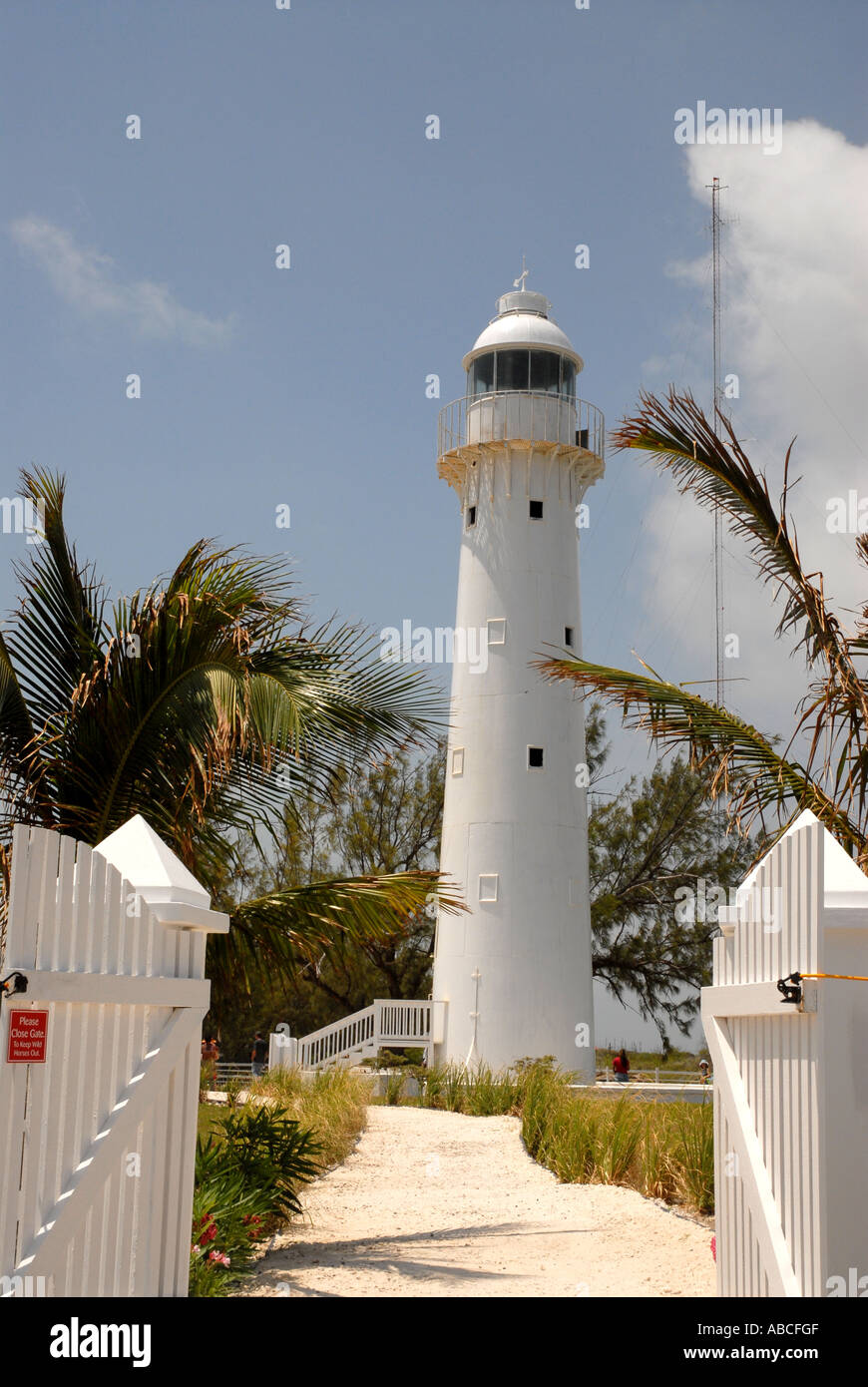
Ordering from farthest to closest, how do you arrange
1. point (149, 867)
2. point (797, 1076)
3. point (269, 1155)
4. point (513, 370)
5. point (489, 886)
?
point (513, 370)
point (489, 886)
point (269, 1155)
point (149, 867)
point (797, 1076)

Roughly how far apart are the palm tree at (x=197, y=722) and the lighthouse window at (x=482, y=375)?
18.8m

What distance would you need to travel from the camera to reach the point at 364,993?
3481 cm

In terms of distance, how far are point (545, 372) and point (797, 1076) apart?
23567 mm

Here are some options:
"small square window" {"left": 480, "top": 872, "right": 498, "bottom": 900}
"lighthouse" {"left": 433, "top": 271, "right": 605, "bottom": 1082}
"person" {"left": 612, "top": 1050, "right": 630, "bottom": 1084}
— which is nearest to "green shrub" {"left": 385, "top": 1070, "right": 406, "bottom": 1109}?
"lighthouse" {"left": 433, "top": 271, "right": 605, "bottom": 1082}

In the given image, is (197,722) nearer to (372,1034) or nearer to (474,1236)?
(474,1236)

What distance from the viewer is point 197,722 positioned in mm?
8820

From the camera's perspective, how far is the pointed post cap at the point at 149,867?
584 cm

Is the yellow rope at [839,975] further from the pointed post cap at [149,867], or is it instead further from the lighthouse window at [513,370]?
the lighthouse window at [513,370]

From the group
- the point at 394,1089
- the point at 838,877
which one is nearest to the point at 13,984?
the point at 838,877

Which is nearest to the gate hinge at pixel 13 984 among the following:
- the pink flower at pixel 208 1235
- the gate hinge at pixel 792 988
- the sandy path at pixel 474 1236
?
the gate hinge at pixel 792 988

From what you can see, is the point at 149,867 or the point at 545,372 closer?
the point at 149,867

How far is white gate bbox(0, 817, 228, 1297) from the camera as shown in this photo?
4.77 meters

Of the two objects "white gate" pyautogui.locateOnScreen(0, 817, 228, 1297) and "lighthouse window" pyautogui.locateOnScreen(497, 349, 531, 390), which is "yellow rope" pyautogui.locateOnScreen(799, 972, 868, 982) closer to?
"white gate" pyautogui.locateOnScreen(0, 817, 228, 1297)
